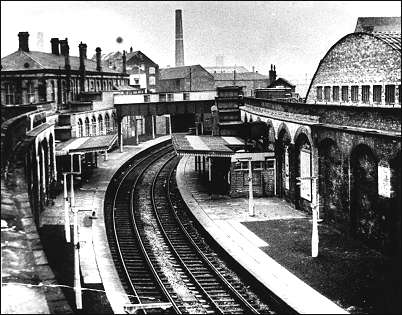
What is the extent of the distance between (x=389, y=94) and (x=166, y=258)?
13.9 meters

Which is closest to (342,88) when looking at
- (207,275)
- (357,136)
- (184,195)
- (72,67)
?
(184,195)

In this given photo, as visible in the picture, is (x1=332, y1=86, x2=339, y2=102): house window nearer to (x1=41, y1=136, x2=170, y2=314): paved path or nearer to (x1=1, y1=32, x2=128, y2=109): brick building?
(x1=41, y1=136, x2=170, y2=314): paved path

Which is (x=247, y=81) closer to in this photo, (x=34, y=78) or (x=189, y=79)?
(x=189, y=79)

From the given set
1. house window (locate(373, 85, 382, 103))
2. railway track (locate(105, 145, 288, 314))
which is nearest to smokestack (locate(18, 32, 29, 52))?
railway track (locate(105, 145, 288, 314))

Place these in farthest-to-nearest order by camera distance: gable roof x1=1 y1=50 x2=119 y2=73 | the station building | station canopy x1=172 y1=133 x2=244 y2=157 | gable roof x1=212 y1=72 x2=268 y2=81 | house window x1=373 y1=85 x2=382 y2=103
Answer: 1. gable roof x1=212 y1=72 x2=268 y2=81
2. gable roof x1=1 y1=50 x2=119 y2=73
3. house window x1=373 y1=85 x2=382 y2=103
4. the station building
5. station canopy x1=172 y1=133 x2=244 y2=157

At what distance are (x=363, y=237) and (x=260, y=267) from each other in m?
4.30

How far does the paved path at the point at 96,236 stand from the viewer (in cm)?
1480

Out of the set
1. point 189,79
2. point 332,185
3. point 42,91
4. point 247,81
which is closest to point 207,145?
point 332,185

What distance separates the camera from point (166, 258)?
62.6 ft

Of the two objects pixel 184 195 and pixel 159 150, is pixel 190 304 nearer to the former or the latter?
pixel 184 195

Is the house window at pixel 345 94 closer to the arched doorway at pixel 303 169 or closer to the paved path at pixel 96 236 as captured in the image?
the arched doorway at pixel 303 169

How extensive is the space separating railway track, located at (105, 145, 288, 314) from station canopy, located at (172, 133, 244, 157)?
2.80m

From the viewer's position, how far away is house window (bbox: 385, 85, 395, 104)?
85.8 feet

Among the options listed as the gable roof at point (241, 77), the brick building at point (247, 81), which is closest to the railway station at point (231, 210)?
the brick building at point (247, 81)
